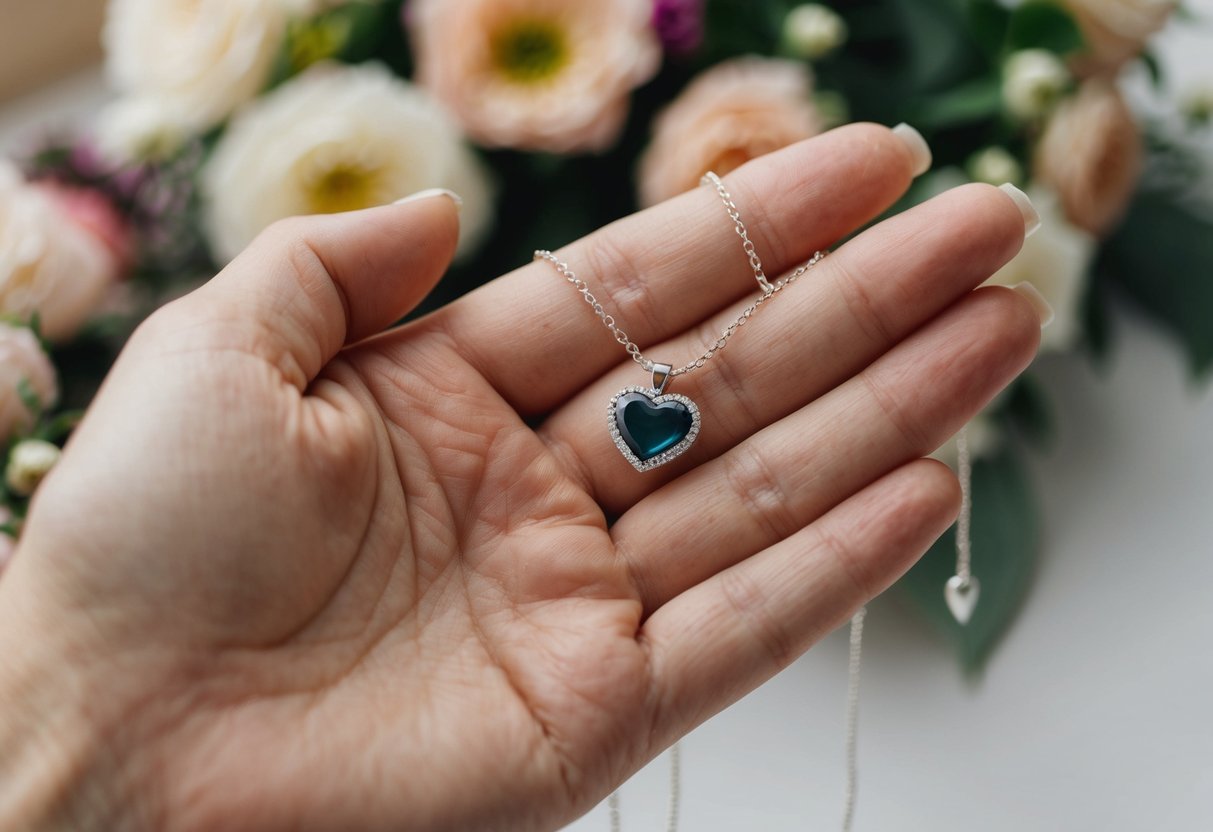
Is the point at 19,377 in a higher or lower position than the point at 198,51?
lower

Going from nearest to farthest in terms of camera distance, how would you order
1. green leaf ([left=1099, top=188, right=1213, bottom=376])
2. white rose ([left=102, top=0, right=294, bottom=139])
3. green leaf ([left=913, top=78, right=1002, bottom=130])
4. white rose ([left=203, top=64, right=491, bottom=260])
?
white rose ([left=203, top=64, right=491, bottom=260]), white rose ([left=102, top=0, right=294, bottom=139]), green leaf ([left=913, top=78, right=1002, bottom=130]), green leaf ([left=1099, top=188, right=1213, bottom=376])

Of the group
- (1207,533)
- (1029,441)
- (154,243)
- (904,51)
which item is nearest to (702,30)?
(904,51)

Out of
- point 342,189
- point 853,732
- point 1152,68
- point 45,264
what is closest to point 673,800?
point 853,732

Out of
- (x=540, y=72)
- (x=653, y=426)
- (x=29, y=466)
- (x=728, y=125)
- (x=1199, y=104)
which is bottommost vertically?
(x=1199, y=104)

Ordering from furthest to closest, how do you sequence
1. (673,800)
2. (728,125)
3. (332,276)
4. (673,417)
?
(728,125) < (673,800) < (673,417) < (332,276)

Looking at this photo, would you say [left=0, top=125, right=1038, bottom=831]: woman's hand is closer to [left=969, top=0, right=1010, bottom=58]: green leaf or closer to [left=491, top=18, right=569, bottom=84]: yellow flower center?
[left=491, top=18, right=569, bottom=84]: yellow flower center

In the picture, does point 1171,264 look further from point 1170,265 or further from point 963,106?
point 963,106

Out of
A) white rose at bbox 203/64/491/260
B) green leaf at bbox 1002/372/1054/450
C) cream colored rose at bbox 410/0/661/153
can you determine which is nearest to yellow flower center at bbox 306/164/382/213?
white rose at bbox 203/64/491/260

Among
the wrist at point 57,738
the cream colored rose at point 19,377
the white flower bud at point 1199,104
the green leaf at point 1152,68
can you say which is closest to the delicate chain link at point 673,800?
the wrist at point 57,738
